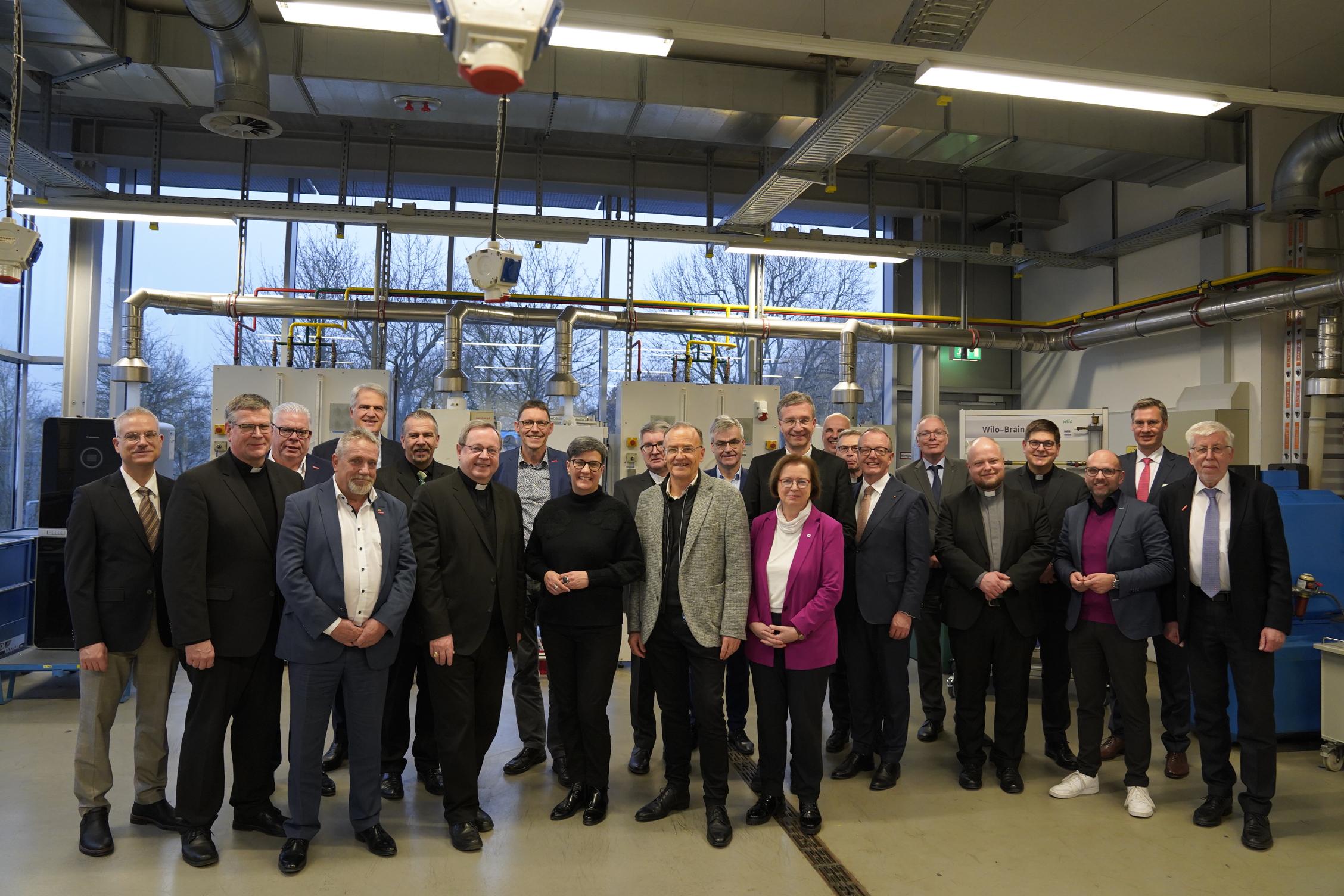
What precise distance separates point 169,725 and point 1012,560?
4408mm

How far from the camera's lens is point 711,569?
10.8 feet

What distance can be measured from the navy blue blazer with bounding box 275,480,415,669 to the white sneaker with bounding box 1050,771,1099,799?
2.85 meters

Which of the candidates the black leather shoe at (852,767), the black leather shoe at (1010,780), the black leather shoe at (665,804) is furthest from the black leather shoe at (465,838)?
the black leather shoe at (1010,780)

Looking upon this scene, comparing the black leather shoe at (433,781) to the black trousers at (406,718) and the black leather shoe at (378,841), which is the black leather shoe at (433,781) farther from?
the black leather shoe at (378,841)

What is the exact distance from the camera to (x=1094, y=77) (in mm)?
4371

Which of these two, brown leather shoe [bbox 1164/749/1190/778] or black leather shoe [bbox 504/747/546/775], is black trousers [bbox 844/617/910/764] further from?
black leather shoe [bbox 504/747/546/775]

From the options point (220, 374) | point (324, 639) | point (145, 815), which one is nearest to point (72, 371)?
point (220, 374)

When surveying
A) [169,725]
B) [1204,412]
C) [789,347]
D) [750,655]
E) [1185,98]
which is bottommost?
[169,725]

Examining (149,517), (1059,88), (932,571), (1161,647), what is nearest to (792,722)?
(932,571)

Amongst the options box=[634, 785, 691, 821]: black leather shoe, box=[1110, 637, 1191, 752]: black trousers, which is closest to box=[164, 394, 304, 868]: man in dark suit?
box=[634, 785, 691, 821]: black leather shoe

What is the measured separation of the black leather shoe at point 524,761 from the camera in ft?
12.8

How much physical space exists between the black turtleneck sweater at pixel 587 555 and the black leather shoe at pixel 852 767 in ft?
4.42

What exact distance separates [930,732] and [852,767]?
2.51ft

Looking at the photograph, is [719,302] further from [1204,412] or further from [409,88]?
[1204,412]
